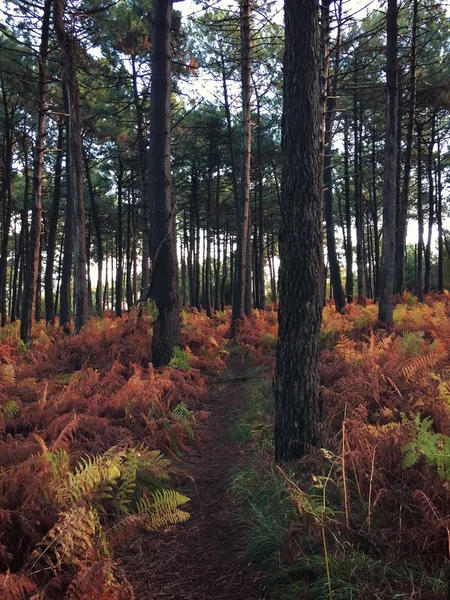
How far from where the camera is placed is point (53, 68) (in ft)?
48.0

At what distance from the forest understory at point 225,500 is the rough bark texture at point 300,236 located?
0.39 m

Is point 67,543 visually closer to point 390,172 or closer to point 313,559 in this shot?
point 313,559

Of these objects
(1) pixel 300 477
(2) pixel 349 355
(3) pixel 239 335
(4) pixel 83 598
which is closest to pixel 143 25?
(3) pixel 239 335

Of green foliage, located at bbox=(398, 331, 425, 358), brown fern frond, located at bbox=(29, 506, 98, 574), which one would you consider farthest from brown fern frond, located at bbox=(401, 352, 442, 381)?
brown fern frond, located at bbox=(29, 506, 98, 574)

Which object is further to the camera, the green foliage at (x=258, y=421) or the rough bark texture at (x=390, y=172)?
the rough bark texture at (x=390, y=172)

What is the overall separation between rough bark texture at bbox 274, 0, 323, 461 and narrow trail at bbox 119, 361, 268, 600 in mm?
823

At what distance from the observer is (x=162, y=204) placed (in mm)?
8734

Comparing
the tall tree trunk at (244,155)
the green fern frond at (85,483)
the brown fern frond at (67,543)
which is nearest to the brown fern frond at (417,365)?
the green fern frond at (85,483)

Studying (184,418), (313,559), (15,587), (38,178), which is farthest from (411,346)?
(38,178)

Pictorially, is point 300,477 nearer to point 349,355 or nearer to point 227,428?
point 227,428

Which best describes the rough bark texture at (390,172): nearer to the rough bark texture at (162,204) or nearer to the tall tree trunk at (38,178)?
the rough bark texture at (162,204)

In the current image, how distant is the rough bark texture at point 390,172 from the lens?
10102 millimetres

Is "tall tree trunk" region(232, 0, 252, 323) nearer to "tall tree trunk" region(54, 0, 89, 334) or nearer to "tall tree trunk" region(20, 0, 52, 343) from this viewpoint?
"tall tree trunk" region(54, 0, 89, 334)

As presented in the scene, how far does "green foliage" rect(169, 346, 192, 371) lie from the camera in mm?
8516
